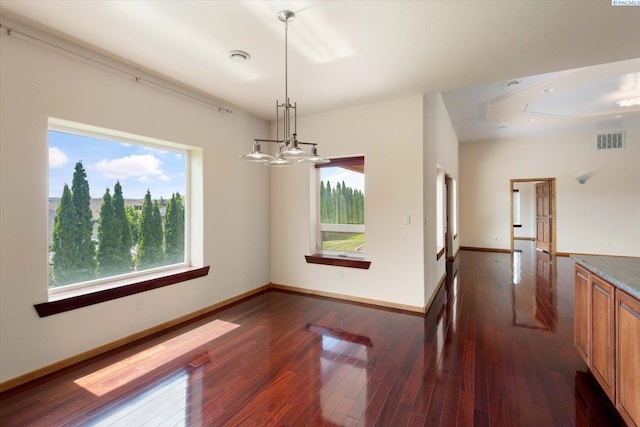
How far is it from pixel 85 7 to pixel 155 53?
24.6 inches

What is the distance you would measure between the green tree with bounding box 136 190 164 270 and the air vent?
9894 mm

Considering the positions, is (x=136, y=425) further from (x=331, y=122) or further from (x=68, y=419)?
(x=331, y=122)

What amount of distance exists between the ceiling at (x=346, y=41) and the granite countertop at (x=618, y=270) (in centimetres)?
181

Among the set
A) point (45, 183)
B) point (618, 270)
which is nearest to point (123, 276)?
point (45, 183)

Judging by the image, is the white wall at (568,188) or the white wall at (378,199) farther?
the white wall at (568,188)

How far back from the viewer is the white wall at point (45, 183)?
218cm

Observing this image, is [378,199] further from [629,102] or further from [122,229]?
[629,102]

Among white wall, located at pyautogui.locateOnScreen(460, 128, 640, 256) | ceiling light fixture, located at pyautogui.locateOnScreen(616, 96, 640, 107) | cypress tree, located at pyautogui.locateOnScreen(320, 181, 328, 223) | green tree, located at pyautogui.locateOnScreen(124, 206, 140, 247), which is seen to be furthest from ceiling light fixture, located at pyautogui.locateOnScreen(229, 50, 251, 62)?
white wall, located at pyautogui.locateOnScreen(460, 128, 640, 256)

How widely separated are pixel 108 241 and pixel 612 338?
419 cm

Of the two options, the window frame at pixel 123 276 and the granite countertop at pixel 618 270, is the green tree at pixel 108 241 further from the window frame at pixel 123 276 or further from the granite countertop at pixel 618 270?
the granite countertop at pixel 618 270

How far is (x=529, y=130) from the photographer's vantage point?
7.16 m

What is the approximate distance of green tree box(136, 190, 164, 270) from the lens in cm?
324

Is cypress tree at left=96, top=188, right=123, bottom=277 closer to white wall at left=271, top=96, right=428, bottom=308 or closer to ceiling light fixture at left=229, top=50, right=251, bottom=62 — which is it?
ceiling light fixture at left=229, top=50, right=251, bottom=62

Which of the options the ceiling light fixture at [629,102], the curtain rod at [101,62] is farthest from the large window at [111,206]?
the ceiling light fixture at [629,102]
